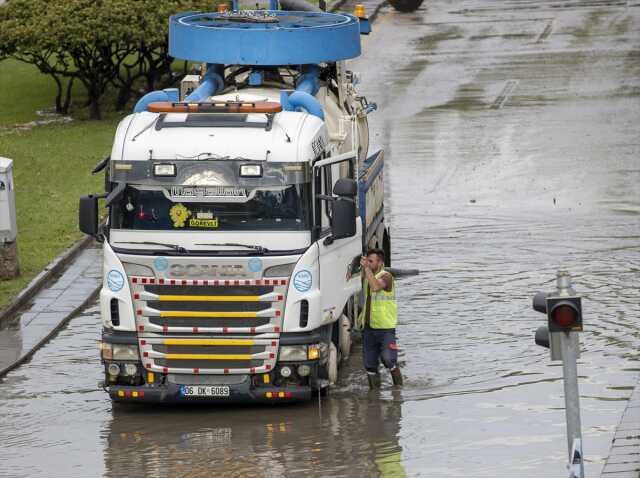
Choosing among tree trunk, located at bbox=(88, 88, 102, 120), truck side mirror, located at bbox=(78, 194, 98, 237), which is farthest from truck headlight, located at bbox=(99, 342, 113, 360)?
tree trunk, located at bbox=(88, 88, 102, 120)

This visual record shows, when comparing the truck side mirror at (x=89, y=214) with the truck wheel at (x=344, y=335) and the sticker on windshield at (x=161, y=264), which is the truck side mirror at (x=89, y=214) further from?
the truck wheel at (x=344, y=335)

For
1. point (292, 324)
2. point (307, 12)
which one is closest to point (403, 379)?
point (292, 324)

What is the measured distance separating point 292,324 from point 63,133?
1875 centimetres

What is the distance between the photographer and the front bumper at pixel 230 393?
16656 millimetres

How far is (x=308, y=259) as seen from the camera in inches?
648

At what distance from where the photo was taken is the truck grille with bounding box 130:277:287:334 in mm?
16422

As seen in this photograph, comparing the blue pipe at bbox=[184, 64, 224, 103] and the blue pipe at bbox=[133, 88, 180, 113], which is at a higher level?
the blue pipe at bbox=[133, 88, 180, 113]

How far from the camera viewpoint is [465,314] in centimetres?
2103

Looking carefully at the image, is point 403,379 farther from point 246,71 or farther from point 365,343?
point 246,71

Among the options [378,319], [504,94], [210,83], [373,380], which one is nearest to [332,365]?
[373,380]

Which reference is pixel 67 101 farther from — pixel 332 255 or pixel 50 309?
pixel 332 255

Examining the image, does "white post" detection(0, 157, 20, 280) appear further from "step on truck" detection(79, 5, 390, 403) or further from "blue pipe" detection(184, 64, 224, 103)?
"step on truck" detection(79, 5, 390, 403)

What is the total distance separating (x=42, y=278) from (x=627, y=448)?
1111 centimetres

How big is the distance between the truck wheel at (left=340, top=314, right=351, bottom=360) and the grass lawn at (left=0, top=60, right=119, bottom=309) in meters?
5.62
